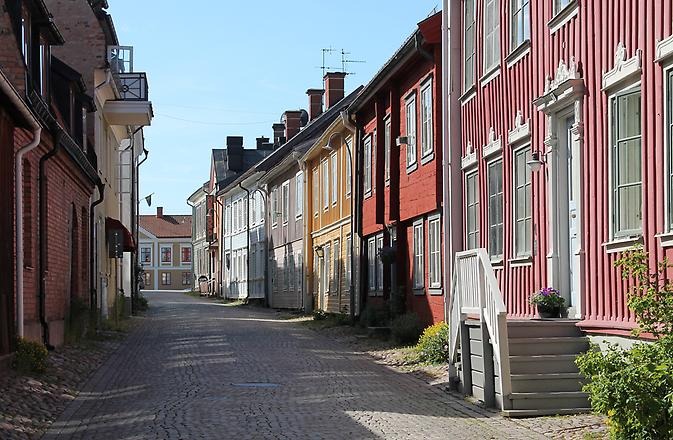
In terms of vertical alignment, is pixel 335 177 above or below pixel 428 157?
above

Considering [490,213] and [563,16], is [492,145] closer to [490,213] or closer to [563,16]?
[490,213]

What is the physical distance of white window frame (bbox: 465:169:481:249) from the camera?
1903cm

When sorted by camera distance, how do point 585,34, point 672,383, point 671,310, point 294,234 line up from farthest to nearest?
point 294,234 → point 585,34 → point 671,310 → point 672,383

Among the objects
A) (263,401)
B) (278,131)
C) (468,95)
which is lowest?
(263,401)

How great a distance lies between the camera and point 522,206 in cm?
1642

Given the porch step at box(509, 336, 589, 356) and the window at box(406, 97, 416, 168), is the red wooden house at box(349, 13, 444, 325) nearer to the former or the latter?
the window at box(406, 97, 416, 168)

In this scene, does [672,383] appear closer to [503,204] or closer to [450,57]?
[503,204]

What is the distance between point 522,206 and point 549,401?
461 centimetres

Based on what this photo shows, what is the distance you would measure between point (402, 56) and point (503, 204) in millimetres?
6720

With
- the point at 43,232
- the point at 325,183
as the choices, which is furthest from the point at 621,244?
the point at 325,183

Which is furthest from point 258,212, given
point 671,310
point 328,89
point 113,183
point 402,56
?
point 671,310

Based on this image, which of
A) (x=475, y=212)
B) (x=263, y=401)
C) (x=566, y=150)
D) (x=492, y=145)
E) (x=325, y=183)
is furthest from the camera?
(x=325, y=183)

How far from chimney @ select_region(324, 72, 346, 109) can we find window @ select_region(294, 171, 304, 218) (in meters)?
7.91

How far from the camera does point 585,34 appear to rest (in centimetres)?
1366
